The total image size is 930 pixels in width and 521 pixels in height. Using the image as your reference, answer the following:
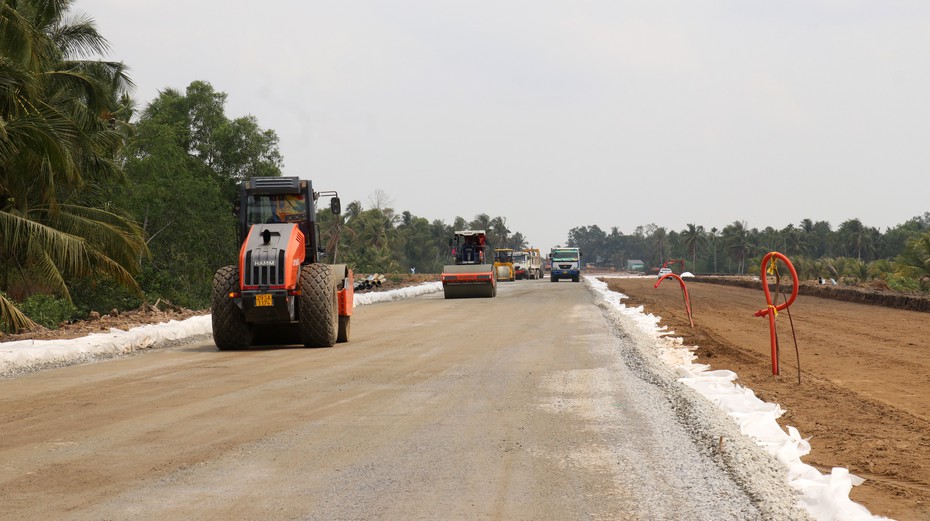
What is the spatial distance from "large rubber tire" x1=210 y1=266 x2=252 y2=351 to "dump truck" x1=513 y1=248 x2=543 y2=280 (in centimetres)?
6494

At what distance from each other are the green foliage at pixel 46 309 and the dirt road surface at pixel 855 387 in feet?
67.5

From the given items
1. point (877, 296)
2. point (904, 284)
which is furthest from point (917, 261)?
point (877, 296)

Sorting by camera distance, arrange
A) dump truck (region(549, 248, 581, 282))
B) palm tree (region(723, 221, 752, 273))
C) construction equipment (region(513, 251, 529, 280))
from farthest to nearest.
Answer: palm tree (region(723, 221, 752, 273)) < construction equipment (region(513, 251, 529, 280)) < dump truck (region(549, 248, 581, 282))

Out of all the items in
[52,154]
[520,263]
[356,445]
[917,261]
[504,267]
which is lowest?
[356,445]

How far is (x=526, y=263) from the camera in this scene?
85250 mm

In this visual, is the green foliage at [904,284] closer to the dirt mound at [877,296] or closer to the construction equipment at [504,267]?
the dirt mound at [877,296]

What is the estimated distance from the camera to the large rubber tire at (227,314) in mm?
17656

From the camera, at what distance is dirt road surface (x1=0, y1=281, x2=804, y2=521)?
6160 mm

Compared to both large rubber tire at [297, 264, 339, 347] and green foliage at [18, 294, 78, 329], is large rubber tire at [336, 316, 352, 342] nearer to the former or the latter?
large rubber tire at [297, 264, 339, 347]

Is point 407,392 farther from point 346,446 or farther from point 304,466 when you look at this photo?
point 304,466

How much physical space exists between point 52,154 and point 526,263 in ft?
215

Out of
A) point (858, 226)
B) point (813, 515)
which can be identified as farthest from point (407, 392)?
point (858, 226)

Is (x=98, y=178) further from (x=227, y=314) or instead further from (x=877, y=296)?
(x=877, y=296)

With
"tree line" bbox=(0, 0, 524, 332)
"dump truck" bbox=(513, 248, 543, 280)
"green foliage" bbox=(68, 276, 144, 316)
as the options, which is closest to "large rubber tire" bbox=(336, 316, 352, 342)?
"tree line" bbox=(0, 0, 524, 332)
